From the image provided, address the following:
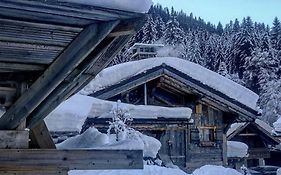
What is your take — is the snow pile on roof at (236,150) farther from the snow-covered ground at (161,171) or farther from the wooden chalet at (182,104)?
the snow-covered ground at (161,171)

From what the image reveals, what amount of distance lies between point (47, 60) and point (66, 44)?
0.36 metres

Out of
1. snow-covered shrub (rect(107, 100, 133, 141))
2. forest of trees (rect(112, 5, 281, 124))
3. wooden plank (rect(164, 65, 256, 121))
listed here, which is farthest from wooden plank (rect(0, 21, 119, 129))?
forest of trees (rect(112, 5, 281, 124))

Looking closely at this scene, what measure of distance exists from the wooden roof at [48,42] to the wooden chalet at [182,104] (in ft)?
39.3

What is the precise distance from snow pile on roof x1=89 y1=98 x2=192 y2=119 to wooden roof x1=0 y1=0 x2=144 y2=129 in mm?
10399

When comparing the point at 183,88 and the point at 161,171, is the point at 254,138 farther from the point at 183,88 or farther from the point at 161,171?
the point at 161,171

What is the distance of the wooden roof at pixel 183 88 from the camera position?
15970mm

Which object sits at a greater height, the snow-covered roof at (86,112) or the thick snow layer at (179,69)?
the thick snow layer at (179,69)

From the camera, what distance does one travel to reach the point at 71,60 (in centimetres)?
325

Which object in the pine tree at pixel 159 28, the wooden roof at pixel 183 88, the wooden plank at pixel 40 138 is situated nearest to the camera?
the wooden plank at pixel 40 138

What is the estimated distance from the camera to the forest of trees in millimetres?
47375

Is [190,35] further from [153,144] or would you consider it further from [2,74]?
[2,74]

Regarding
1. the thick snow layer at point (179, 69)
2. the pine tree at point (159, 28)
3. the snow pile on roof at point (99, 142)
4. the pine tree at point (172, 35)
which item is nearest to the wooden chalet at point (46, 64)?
the snow pile on roof at point (99, 142)

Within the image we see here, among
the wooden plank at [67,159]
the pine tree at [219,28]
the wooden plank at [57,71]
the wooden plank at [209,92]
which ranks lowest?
the wooden plank at [67,159]

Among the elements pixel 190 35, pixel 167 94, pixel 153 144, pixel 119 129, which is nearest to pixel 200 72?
pixel 167 94
